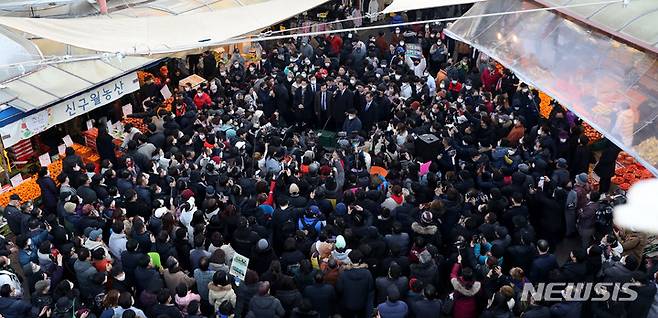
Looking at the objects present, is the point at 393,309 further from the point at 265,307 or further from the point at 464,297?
the point at 265,307

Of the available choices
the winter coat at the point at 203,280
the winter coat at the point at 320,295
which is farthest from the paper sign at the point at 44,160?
the winter coat at the point at 320,295

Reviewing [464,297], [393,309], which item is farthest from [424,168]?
[393,309]

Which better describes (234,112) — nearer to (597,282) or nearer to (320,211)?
(320,211)

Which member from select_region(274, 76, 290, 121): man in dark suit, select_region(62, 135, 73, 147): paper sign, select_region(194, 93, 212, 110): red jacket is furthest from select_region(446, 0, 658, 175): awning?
select_region(62, 135, 73, 147): paper sign

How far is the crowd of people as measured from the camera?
7203 millimetres

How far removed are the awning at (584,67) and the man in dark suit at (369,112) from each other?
232cm

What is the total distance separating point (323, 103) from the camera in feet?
42.6

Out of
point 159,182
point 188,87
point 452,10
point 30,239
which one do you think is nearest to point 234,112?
point 188,87

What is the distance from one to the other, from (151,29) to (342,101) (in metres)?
4.10

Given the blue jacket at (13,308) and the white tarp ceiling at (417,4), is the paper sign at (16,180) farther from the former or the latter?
the white tarp ceiling at (417,4)

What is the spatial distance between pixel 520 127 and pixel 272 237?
5004 mm

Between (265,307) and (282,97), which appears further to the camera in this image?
(282,97)

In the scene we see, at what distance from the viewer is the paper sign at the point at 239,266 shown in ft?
24.2

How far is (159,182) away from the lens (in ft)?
31.7
